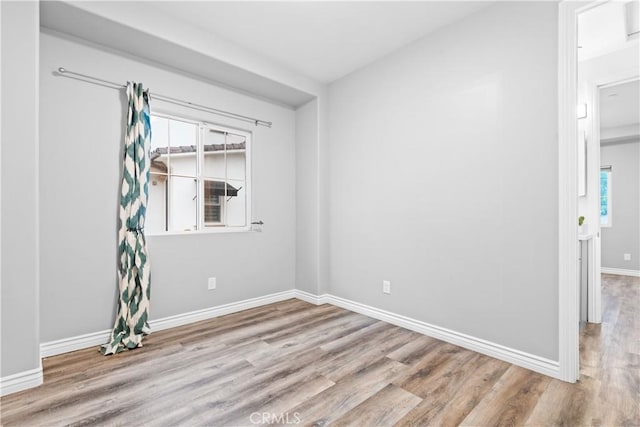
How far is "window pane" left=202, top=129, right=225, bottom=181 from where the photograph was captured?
324cm

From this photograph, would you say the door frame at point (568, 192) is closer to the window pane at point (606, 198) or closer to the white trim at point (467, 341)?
the white trim at point (467, 341)

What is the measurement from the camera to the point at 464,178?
2.48 metres

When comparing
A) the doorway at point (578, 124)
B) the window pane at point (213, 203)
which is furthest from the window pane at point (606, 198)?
the window pane at point (213, 203)

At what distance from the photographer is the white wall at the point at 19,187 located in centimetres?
181

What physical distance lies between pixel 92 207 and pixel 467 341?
320cm

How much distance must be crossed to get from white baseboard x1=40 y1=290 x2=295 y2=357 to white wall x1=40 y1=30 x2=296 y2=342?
53 millimetres

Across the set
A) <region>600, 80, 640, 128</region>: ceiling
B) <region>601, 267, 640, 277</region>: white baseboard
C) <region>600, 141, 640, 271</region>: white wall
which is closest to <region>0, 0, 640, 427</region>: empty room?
<region>600, 80, 640, 128</region>: ceiling

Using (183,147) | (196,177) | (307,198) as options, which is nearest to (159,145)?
(183,147)

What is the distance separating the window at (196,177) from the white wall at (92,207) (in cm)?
16

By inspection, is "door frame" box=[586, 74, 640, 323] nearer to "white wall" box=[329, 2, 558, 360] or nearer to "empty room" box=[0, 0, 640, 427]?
"empty room" box=[0, 0, 640, 427]

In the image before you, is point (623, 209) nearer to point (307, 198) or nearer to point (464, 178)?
point (464, 178)

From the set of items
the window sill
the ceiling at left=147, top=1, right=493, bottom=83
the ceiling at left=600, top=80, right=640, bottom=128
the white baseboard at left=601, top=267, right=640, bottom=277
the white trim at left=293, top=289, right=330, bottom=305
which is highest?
the ceiling at left=600, top=80, right=640, bottom=128

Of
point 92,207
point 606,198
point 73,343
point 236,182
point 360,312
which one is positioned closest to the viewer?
point 73,343

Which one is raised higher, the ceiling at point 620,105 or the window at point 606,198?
the ceiling at point 620,105
